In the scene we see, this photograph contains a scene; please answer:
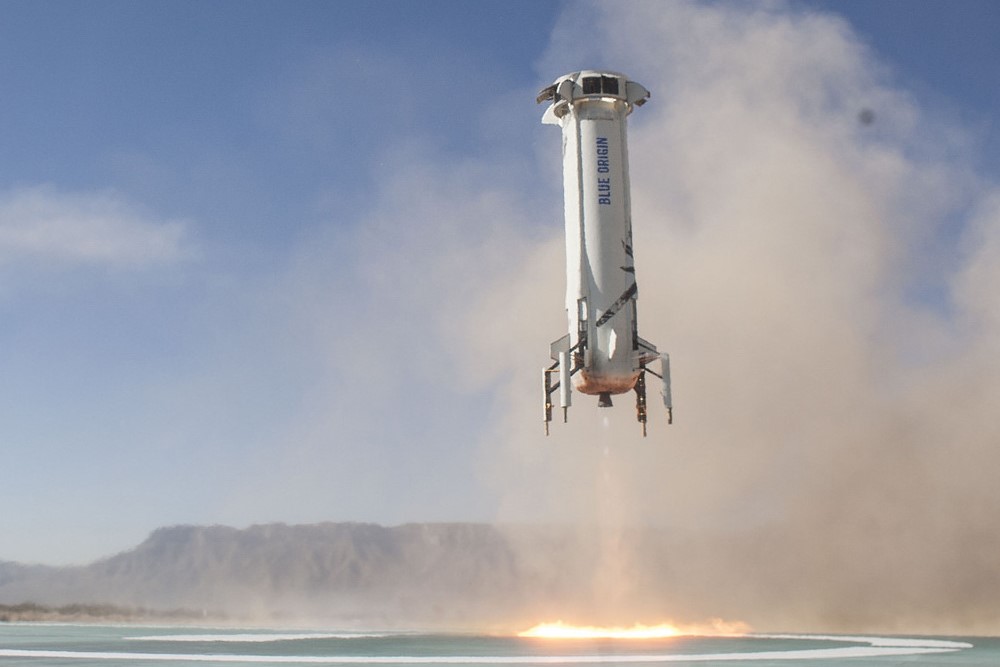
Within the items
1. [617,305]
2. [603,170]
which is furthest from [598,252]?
[603,170]

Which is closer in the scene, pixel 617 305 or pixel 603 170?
pixel 617 305

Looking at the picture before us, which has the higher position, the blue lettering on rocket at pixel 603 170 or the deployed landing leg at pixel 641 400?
the blue lettering on rocket at pixel 603 170

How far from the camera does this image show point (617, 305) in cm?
4347

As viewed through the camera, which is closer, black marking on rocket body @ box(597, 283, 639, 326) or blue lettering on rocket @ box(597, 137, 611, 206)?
black marking on rocket body @ box(597, 283, 639, 326)

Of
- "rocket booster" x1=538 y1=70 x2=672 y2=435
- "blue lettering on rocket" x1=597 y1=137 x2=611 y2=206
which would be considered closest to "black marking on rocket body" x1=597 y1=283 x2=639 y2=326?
"rocket booster" x1=538 y1=70 x2=672 y2=435

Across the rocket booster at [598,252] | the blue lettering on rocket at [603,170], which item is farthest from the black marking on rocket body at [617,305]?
the blue lettering on rocket at [603,170]

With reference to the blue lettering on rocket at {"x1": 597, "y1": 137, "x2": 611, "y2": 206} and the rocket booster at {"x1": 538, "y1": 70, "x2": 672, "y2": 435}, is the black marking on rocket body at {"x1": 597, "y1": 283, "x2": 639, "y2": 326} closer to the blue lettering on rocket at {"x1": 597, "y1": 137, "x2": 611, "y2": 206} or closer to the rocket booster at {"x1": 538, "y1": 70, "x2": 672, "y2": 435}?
the rocket booster at {"x1": 538, "y1": 70, "x2": 672, "y2": 435}

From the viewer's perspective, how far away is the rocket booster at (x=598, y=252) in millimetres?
43250

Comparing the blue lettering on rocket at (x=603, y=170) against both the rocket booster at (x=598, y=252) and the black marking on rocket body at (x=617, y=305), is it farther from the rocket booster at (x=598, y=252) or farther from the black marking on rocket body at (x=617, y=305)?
the black marking on rocket body at (x=617, y=305)

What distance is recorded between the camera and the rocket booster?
43.2m

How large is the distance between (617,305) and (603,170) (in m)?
6.08

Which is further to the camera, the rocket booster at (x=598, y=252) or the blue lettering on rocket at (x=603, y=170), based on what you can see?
the blue lettering on rocket at (x=603, y=170)

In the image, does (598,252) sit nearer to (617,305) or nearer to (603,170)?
(617,305)

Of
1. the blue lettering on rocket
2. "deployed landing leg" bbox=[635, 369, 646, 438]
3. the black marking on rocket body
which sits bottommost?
"deployed landing leg" bbox=[635, 369, 646, 438]
